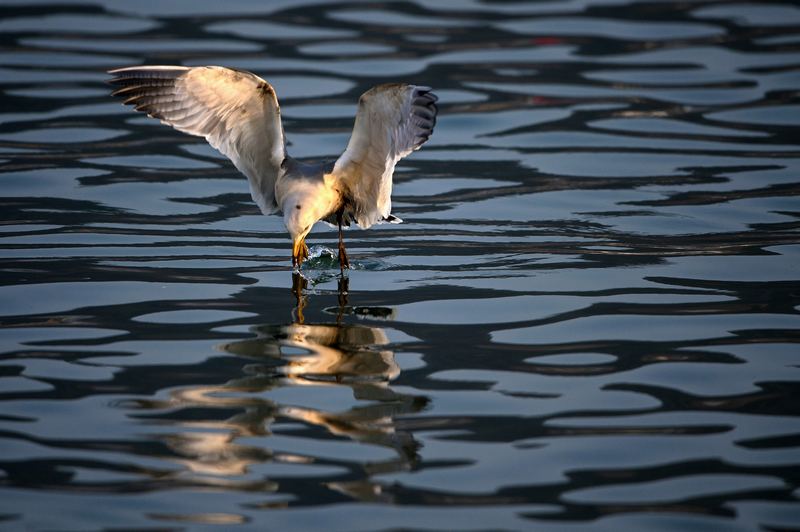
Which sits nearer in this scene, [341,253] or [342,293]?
[342,293]

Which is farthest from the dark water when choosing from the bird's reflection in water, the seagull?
the seagull

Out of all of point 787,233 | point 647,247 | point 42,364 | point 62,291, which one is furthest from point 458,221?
point 42,364

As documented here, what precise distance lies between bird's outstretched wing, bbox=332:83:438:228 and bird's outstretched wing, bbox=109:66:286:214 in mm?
658

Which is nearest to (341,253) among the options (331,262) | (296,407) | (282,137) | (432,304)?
(331,262)

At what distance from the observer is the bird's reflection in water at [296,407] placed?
6508mm

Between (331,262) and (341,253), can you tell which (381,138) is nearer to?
(341,253)

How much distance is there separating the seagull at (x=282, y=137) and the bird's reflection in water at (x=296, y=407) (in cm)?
137

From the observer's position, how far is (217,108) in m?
10.0

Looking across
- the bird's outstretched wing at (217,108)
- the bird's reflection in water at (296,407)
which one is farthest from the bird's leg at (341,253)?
the bird's reflection in water at (296,407)

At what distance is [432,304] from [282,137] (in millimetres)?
1916

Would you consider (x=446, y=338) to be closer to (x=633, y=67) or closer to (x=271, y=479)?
(x=271, y=479)

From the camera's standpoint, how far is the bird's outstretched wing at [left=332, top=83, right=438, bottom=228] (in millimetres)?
9117

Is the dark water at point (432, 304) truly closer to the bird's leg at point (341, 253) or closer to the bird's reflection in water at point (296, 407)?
the bird's reflection in water at point (296, 407)

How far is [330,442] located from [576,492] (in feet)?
4.44
